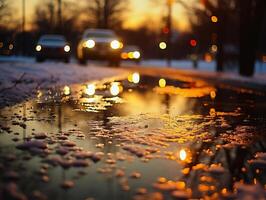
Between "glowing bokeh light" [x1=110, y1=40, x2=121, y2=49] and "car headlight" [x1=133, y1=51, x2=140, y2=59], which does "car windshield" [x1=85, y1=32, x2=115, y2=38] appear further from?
"car headlight" [x1=133, y1=51, x2=140, y2=59]

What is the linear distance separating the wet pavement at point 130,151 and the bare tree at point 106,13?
185ft

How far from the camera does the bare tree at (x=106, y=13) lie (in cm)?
6650

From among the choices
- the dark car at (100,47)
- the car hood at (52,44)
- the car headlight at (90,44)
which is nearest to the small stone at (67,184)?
the dark car at (100,47)

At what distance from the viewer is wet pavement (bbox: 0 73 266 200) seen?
183 inches

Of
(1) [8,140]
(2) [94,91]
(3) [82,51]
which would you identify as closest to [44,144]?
(1) [8,140]

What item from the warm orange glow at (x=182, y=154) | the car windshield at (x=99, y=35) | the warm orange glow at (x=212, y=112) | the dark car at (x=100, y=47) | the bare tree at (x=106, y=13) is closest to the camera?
the warm orange glow at (x=182, y=154)

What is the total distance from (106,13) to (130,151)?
61.1 metres

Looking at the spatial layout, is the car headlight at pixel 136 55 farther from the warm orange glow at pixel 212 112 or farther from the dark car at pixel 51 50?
the warm orange glow at pixel 212 112

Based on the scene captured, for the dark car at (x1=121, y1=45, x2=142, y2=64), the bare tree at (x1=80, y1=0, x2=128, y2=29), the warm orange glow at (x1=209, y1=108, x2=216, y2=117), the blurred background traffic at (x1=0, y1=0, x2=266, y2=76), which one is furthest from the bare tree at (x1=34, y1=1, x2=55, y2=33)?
the warm orange glow at (x1=209, y1=108, x2=216, y2=117)

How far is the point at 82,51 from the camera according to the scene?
27.2 m

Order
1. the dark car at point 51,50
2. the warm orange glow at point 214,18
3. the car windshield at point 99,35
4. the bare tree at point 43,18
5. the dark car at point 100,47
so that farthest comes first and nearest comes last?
the bare tree at point 43,18
the dark car at point 51,50
the warm orange glow at point 214,18
the car windshield at point 99,35
the dark car at point 100,47

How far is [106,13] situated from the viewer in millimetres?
65938

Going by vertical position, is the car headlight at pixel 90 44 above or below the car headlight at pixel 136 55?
below

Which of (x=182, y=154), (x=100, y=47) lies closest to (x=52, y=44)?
(x=100, y=47)
